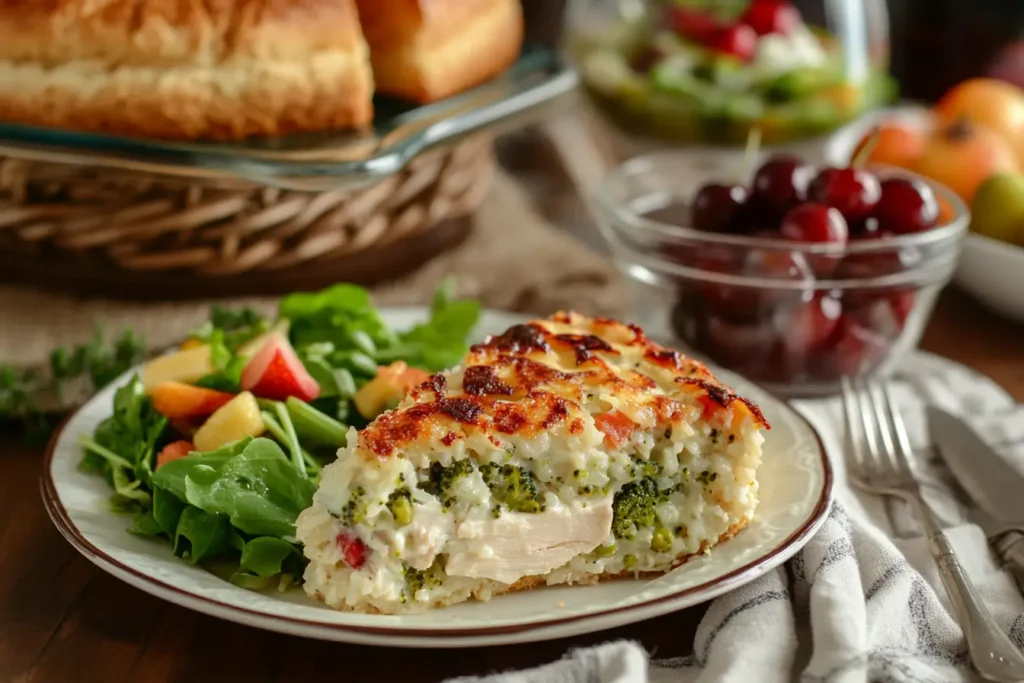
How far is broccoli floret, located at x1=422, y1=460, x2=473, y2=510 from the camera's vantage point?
73.0 inches

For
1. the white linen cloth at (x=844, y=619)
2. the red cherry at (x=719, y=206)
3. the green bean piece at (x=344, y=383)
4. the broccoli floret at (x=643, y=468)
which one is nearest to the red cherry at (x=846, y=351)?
the red cherry at (x=719, y=206)

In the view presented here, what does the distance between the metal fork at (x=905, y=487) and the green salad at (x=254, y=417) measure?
0.91 metres

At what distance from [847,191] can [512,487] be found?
4.45ft

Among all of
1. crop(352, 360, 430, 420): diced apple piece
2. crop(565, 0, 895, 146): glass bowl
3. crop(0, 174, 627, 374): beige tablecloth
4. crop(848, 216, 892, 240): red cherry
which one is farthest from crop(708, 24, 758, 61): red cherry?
crop(352, 360, 430, 420): diced apple piece

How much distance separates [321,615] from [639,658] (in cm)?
48

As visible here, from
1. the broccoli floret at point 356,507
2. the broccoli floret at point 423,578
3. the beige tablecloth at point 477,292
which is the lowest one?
the beige tablecloth at point 477,292

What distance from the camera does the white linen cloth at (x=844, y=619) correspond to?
1.69 m

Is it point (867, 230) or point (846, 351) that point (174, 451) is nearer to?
point (846, 351)

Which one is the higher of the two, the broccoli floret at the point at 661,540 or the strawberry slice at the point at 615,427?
the strawberry slice at the point at 615,427

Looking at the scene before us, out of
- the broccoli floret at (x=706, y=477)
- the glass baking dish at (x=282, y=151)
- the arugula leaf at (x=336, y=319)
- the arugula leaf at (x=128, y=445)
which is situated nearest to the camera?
the broccoli floret at (x=706, y=477)

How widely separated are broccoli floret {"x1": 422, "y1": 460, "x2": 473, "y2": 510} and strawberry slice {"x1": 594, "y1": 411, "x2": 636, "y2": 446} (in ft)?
0.76

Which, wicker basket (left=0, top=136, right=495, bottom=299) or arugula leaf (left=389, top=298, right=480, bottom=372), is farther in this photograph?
wicker basket (left=0, top=136, right=495, bottom=299)

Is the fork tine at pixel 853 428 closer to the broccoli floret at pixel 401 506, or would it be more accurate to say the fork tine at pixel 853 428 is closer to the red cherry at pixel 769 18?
the broccoli floret at pixel 401 506

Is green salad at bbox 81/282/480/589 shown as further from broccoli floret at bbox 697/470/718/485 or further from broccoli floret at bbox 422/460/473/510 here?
broccoli floret at bbox 697/470/718/485
